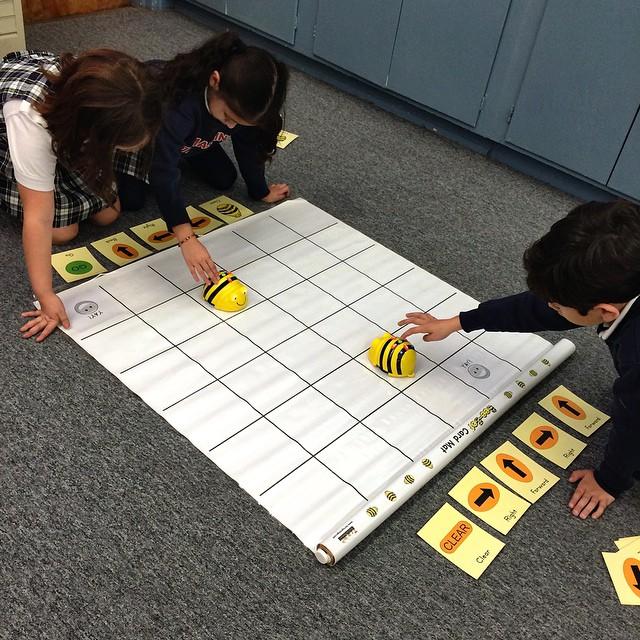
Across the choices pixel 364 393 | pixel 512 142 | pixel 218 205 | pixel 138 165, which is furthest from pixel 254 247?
pixel 512 142

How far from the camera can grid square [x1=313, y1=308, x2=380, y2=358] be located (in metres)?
1.32

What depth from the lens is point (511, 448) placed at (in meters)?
1.17

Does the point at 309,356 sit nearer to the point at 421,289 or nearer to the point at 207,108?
the point at 421,289

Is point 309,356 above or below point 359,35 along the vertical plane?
below

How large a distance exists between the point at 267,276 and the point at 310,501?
60 cm

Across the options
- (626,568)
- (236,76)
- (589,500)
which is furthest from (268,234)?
(626,568)

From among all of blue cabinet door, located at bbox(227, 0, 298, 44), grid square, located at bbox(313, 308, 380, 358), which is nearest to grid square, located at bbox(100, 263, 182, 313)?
grid square, located at bbox(313, 308, 380, 358)

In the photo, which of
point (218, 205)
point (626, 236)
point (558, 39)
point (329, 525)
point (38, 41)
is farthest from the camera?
point (38, 41)

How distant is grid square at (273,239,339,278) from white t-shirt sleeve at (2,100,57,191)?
57cm

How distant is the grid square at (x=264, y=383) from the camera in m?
1.17

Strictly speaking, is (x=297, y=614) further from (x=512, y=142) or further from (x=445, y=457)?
(x=512, y=142)

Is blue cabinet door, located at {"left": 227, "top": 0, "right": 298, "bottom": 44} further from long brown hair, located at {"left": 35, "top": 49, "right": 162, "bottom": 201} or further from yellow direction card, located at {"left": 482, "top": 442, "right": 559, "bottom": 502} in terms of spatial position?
yellow direction card, located at {"left": 482, "top": 442, "right": 559, "bottom": 502}

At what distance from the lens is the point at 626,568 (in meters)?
1.02

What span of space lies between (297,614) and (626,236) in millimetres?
678
